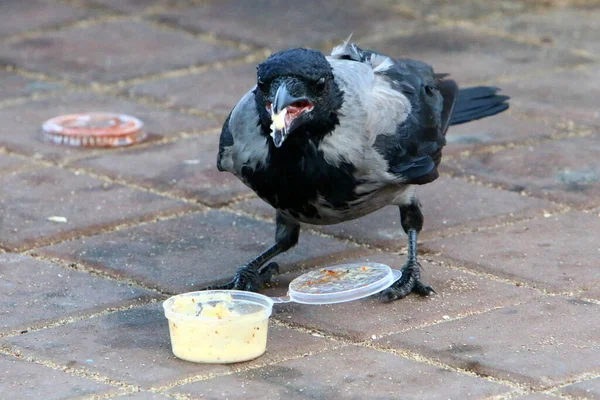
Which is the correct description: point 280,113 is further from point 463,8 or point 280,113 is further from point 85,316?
point 463,8

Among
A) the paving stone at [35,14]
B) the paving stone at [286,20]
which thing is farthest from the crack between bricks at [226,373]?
the paving stone at [35,14]

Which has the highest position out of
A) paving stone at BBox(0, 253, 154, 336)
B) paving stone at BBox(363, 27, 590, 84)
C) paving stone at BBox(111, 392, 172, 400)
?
paving stone at BBox(363, 27, 590, 84)

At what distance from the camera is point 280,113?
4.05 meters

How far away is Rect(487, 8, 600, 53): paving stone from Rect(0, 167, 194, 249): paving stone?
3.59m

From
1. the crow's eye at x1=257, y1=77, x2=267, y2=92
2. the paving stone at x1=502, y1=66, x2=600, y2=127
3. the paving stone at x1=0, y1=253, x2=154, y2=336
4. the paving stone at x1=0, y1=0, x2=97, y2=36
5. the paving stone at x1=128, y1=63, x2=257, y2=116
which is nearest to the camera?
the crow's eye at x1=257, y1=77, x2=267, y2=92

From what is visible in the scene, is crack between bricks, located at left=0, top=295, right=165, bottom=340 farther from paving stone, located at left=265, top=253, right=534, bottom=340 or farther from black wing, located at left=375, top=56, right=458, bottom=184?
black wing, located at left=375, top=56, right=458, bottom=184

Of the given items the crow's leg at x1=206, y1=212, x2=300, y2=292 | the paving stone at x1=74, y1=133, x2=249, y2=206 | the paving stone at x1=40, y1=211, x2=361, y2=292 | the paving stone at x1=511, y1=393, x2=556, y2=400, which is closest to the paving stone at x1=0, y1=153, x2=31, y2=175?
the paving stone at x1=74, y1=133, x2=249, y2=206

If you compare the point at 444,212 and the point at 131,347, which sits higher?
the point at 444,212

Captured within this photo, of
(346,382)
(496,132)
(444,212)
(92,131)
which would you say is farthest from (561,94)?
(346,382)

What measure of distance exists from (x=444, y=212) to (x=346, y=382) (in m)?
1.84

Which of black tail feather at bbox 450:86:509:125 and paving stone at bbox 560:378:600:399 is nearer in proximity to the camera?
paving stone at bbox 560:378:600:399

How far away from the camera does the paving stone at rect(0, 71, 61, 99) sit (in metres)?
7.13

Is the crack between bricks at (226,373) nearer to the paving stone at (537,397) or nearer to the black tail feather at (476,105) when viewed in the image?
the paving stone at (537,397)

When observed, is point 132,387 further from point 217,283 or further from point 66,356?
point 217,283
